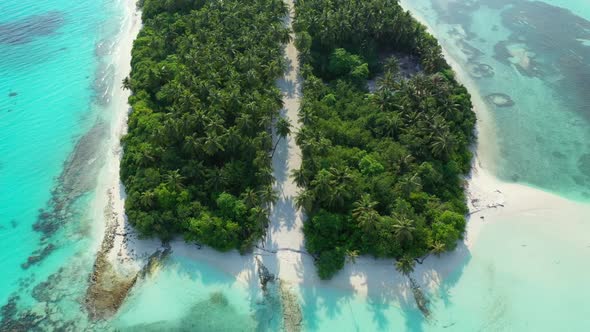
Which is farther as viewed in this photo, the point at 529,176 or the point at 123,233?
the point at 529,176

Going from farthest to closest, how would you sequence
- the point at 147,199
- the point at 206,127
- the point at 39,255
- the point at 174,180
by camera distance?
the point at 206,127
the point at 39,255
the point at 174,180
the point at 147,199

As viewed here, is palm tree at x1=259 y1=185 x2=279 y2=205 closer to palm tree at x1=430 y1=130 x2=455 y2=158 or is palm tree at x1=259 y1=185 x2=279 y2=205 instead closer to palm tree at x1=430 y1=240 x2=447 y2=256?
palm tree at x1=430 y1=240 x2=447 y2=256

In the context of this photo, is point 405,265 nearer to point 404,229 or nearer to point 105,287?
point 404,229

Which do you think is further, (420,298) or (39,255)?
(39,255)

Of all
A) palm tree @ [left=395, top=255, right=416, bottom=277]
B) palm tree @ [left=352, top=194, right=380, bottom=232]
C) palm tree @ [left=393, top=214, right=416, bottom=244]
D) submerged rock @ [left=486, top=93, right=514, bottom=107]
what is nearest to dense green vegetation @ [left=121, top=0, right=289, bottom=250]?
palm tree @ [left=352, top=194, right=380, bottom=232]

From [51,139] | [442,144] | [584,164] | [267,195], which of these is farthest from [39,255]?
[584,164]

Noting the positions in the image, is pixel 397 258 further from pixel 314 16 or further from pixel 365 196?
pixel 314 16

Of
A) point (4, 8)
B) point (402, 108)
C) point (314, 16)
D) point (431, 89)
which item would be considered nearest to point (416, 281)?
point (402, 108)
